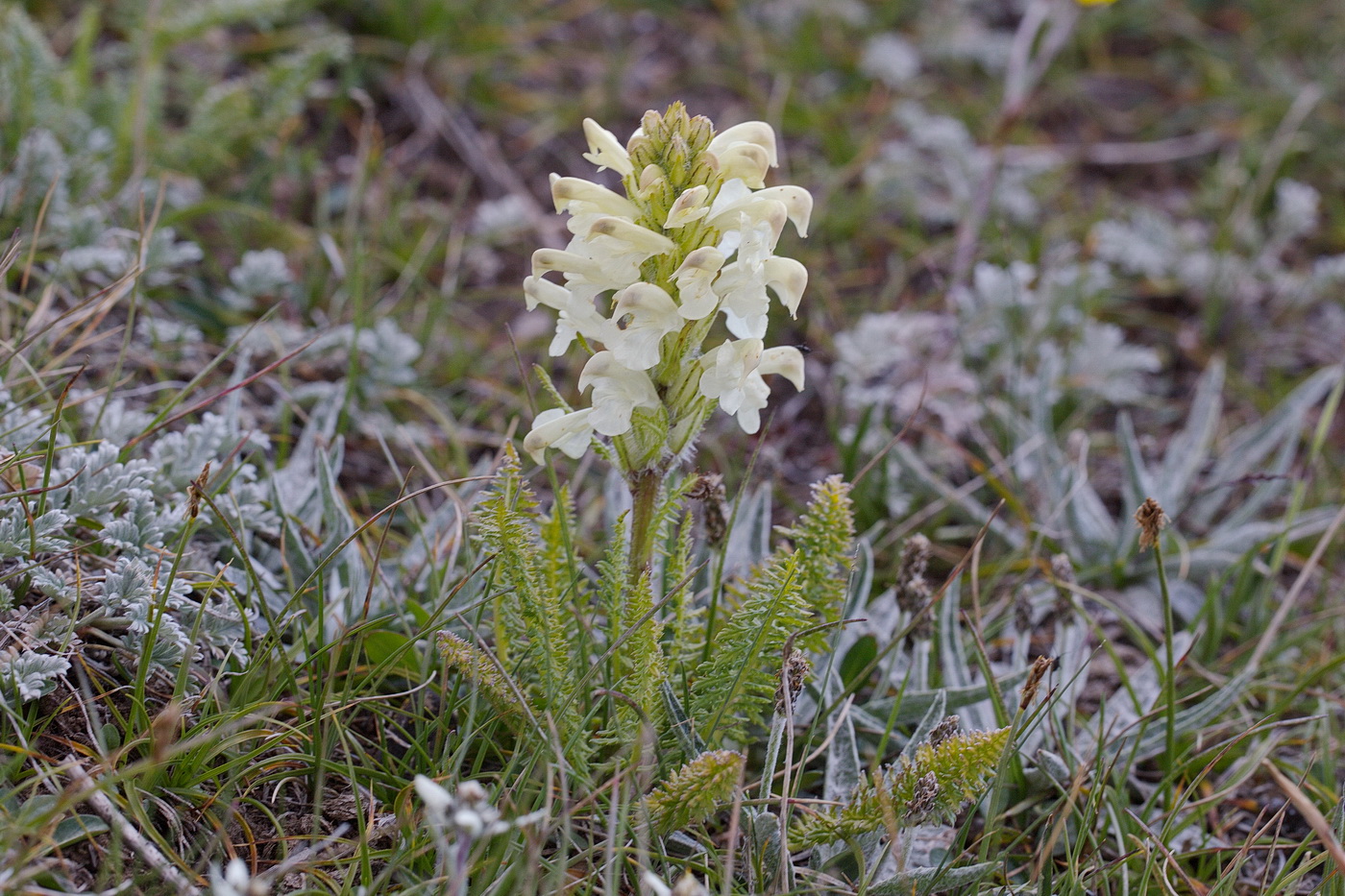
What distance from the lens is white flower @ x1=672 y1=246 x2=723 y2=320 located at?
1.63 m

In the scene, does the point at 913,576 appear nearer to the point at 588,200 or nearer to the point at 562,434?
the point at 562,434

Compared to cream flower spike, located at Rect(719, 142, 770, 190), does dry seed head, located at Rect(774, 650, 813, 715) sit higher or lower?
lower

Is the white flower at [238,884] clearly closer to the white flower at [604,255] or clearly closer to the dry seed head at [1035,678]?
the white flower at [604,255]

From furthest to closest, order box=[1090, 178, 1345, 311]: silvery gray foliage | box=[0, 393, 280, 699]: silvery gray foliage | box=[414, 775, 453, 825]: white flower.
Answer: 1. box=[1090, 178, 1345, 311]: silvery gray foliage
2. box=[0, 393, 280, 699]: silvery gray foliage
3. box=[414, 775, 453, 825]: white flower

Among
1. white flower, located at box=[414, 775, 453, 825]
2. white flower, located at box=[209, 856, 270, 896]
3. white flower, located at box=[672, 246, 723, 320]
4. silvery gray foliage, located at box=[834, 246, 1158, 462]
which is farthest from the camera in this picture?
silvery gray foliage, located at box=[834, 246, 1158, 462]

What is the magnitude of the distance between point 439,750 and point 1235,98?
5230 mm

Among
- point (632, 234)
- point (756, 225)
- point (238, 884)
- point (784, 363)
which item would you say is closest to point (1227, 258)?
point (784, 363)

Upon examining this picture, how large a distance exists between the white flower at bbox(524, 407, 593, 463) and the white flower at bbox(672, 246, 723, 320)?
0.25 m

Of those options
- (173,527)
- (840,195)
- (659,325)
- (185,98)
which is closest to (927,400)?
(840,195)

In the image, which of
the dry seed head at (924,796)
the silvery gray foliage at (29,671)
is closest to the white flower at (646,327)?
the dry seed head at (924,796)

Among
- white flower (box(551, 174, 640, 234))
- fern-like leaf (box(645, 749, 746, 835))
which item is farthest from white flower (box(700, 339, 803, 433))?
fern-like leaf (box(645, 749, 746, 835))

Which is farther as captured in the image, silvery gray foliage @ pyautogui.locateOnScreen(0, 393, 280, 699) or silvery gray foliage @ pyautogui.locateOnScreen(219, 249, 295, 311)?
silvery gray foliage @ pyautogui.locateOnScreen(219, 249, 295, 311)

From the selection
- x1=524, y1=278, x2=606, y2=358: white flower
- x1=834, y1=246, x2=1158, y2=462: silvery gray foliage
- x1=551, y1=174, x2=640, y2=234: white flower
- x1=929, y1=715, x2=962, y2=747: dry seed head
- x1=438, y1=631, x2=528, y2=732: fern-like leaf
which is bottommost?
x1=834, y1=246, x2=1158, y2=462: silvery gray foliage

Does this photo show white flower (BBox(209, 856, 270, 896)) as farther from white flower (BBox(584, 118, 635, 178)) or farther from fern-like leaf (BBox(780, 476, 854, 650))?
white flower (BBox(584, 118, 635, 178))
